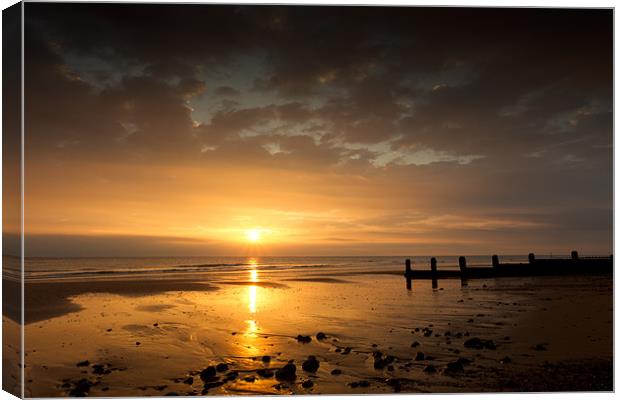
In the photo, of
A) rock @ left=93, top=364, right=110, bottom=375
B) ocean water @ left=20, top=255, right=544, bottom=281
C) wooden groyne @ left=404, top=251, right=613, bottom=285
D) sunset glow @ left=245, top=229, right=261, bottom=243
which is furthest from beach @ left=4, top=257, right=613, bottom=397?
ocean water @ left=20, top=255, right=544, bottom=281

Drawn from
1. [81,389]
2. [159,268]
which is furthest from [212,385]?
[159,268]

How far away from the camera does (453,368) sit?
5.59 metres

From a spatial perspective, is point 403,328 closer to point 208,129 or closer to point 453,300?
point 453,300

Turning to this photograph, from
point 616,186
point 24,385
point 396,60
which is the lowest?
point 24,385

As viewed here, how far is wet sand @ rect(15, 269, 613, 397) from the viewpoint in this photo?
538cm

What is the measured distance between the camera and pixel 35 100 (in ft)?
23.2

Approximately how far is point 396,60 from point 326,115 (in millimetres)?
1391

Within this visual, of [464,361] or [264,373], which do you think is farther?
[464,361]

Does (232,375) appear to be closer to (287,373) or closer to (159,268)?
(287,373)

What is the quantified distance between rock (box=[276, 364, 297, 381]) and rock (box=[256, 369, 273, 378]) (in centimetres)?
8

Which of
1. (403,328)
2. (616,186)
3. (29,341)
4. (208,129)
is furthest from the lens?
(208,129)

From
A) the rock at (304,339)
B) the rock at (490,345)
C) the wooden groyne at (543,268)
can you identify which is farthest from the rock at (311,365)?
the wooden groyne at (543,268)

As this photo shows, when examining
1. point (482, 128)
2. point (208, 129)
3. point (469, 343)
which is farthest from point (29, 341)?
point (482, 128)

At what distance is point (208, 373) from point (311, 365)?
110 cm
